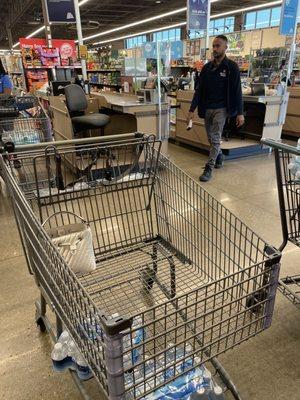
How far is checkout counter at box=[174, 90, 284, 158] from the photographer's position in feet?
18.0

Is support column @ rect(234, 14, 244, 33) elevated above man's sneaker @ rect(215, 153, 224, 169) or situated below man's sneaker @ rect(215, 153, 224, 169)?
above

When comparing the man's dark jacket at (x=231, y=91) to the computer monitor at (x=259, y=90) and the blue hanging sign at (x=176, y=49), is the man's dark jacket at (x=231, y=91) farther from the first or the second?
the blue hanging sign at (x=176, y=49)

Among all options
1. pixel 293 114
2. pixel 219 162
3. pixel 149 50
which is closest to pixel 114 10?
pixel 149 50

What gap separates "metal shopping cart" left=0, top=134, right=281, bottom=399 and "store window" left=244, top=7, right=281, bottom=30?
18028 mm

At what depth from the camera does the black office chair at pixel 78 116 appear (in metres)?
4.27

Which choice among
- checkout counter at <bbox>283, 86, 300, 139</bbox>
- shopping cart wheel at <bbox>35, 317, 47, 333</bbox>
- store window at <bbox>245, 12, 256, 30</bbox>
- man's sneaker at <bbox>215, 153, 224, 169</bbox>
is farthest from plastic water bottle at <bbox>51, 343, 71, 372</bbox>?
store window at <bbox>245, 12, 256, 30</bbox>

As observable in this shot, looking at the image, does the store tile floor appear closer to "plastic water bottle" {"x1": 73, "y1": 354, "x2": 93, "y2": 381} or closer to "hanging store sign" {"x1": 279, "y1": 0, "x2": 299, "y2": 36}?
"plastic water bottle" {"x1": 73, "y1": 354, "x2": 93, "y2": 381}

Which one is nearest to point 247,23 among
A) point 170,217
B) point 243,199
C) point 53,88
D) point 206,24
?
point 206,24

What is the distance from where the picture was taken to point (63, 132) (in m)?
5.15

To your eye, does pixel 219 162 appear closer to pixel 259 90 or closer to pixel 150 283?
pixel 259 90

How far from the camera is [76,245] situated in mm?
1518

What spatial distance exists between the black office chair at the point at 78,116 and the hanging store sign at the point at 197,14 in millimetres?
2957

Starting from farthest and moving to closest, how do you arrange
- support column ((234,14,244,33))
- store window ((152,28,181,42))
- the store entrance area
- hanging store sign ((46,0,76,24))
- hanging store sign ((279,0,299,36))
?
store window ((152,28,181,42)), support column ((234,14,244,33)), hanging store sign ((279,0,299,36)), hanging store sign ((46,0,76,24)), the store entrance area

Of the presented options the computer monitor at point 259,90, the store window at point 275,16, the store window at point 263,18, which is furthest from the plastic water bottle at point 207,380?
the store window at point 275,16
